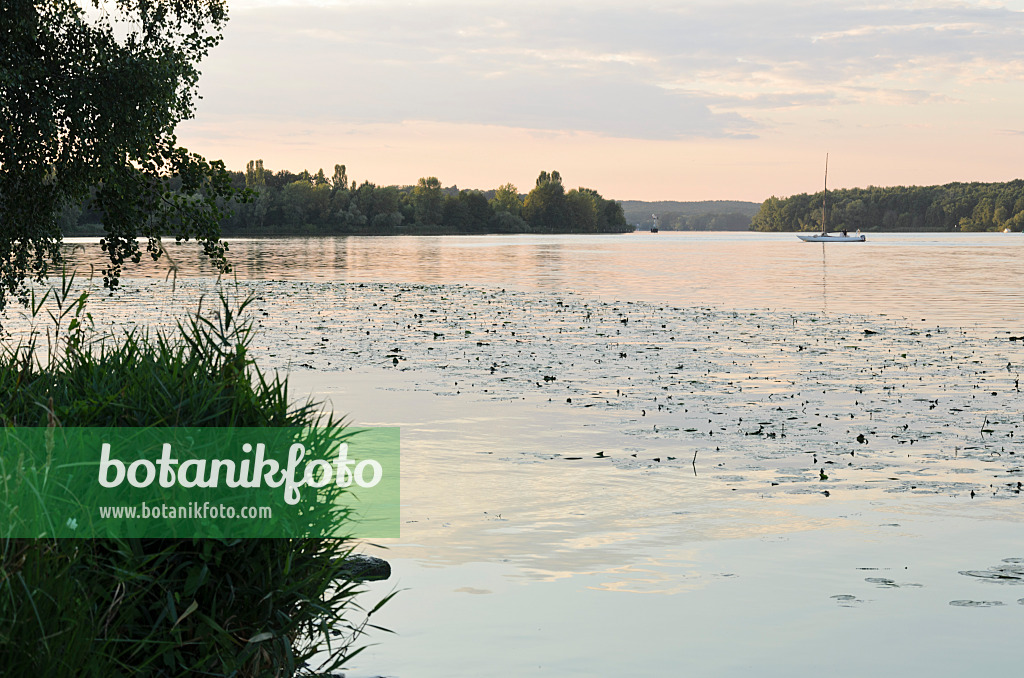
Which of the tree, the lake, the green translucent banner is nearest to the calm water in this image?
the lake

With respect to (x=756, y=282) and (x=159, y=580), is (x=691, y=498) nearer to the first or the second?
(x=159, y=580)

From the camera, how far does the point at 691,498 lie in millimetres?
13344

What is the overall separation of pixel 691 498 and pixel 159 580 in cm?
809

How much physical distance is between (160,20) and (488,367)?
35.3 feet

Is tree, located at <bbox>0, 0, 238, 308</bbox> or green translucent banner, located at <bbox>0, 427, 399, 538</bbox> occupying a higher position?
tree, located at <bbox>0, 0, 238, 308</bbox>

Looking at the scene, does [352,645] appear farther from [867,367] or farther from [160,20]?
[867,367]

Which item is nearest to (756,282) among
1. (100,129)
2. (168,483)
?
(100,129)

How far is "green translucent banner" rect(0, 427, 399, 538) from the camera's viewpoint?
6719mm

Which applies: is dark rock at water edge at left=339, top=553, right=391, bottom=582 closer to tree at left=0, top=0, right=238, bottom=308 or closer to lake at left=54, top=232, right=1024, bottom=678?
lake at left=54, top=232, right=1024, bottom=678

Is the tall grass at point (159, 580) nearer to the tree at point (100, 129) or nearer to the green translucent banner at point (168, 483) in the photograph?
the green translucent banner at point (168, 483)

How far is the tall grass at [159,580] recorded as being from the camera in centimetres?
580

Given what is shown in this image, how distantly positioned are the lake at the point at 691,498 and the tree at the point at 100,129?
4750mm

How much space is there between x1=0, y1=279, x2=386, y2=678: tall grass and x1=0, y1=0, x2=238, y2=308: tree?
11555mm

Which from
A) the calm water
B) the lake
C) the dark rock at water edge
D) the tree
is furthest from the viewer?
the calm water
